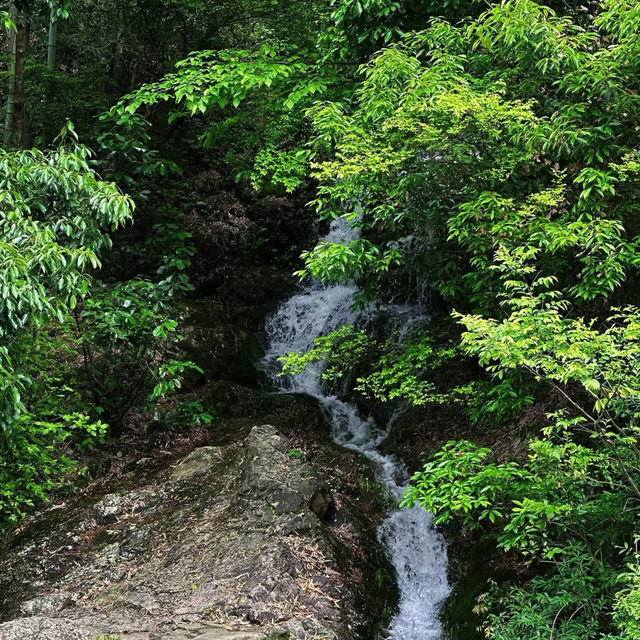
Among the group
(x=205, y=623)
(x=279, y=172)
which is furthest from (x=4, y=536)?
(x=279, y=172)

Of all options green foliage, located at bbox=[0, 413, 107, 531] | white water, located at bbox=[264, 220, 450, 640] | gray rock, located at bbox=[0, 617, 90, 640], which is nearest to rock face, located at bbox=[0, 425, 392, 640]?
gray rock, located at bbox=[0, 617, 90, 640]

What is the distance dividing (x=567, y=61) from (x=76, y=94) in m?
8.26

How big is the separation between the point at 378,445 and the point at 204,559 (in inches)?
156

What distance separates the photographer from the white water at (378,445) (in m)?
6.03

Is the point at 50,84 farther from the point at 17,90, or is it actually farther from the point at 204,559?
the point at 204,559

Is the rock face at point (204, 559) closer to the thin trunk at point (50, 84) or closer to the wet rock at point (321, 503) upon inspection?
the wet rock at point (321, 503)

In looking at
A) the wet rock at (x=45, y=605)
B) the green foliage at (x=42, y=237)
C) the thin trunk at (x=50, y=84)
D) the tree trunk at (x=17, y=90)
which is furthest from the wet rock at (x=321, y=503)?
the thin trunk at (x=50, y=84)

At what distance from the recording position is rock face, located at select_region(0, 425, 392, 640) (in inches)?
177

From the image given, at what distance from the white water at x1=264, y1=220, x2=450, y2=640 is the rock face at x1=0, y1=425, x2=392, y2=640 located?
0.45m

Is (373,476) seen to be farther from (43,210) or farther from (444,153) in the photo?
(43,210)

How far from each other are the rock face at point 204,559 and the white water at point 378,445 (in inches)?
17.8

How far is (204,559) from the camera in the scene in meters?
5.33

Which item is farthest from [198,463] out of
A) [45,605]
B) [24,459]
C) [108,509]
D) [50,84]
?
[50,84]

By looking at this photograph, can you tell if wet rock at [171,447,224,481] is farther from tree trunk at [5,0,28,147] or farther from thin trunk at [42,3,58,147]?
thin trunk at [42,3,58,147]
